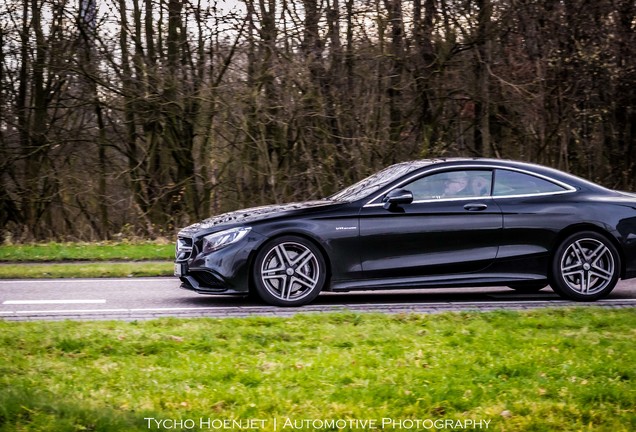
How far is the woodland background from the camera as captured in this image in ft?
68.3

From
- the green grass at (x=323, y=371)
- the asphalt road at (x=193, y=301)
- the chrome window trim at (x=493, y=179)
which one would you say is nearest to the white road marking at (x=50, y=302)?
the asphalt road at (x=193, y=301)

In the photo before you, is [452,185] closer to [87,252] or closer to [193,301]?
[193,301]

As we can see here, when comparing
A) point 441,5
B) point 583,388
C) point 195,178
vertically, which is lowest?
point 583,388

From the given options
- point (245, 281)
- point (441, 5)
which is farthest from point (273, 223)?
point (441, 5)

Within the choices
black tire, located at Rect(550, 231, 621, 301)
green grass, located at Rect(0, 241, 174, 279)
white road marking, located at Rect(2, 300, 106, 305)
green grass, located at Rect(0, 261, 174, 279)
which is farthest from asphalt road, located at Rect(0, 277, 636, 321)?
green grass, located at Rect(0, 241, 174, 279)

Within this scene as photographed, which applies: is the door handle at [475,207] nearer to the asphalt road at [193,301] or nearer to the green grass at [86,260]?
the asphalt road at [193,301]

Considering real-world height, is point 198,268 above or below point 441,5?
below

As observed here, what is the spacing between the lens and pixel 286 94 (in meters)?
20.7

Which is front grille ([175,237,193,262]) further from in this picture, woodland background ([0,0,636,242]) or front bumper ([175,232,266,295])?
woodland background ([0,0,636,242])

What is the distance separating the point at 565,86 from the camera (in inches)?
834

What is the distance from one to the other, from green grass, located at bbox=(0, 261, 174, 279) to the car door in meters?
4.42

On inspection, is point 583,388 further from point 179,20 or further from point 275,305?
point 179,20

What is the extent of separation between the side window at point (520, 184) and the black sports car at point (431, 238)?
0.04 ft

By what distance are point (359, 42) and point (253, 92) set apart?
2679 millimetres
